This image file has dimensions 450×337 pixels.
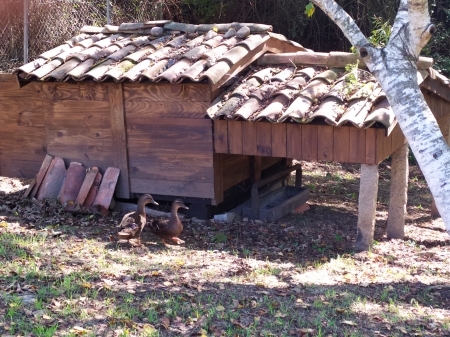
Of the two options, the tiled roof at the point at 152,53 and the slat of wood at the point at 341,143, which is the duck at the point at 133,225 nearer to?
the tiled roof at the point at 152,53

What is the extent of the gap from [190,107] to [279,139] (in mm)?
1362

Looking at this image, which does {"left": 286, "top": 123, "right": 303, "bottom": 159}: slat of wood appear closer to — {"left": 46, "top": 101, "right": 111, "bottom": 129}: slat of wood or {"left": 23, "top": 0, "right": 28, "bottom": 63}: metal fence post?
{"left": 46, "top": 101, "right": 111, "bottom": 129}: slat of wood

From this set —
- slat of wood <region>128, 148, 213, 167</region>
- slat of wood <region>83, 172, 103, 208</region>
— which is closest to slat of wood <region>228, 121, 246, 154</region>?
slat of wood <region>128, 148, 213, 167</region>

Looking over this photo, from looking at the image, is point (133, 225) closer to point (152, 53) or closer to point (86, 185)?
point (86, 185)

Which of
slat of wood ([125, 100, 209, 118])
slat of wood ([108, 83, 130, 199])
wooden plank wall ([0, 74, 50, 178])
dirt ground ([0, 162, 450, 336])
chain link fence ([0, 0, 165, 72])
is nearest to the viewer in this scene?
dirt ground ([0, 162, 450, 336])

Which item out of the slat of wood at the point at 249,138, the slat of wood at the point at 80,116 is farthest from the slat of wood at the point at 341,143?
the slat of wood at the point at 80,116

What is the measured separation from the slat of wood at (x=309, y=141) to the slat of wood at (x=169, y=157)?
135cm

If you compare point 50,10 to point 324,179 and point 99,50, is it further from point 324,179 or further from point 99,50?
point 324,179

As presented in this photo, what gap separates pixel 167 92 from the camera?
8.42 meters

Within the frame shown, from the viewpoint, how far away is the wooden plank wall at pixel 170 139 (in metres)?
8.34

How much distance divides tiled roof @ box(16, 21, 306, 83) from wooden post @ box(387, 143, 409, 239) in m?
2.55

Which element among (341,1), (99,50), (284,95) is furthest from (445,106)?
(99,50)

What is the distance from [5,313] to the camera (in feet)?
15.5

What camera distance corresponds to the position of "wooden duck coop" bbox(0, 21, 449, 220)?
771 cm
